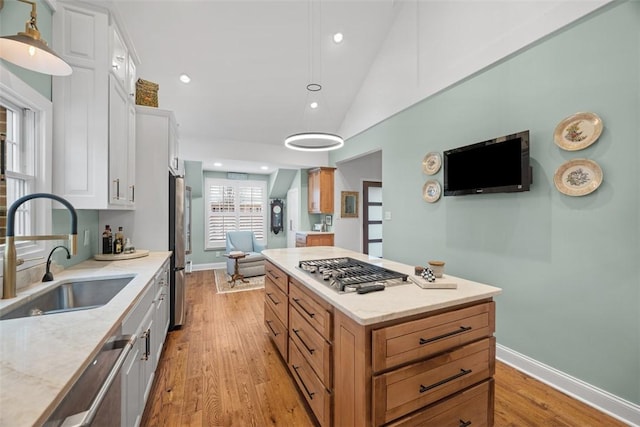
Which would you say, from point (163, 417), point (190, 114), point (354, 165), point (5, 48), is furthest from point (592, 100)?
point (190, 114)

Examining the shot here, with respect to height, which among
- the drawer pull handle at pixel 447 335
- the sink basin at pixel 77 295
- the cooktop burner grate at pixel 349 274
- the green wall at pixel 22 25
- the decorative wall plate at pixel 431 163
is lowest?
the drawer pull handle at pixel 447 335

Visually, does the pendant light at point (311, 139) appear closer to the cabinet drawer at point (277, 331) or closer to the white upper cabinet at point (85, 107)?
the white upper cabinet at point (85, 107)

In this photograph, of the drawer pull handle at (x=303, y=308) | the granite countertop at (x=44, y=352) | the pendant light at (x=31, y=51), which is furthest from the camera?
the drawer pull handle at (x=303, y=308)

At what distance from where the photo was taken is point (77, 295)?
1748 mm

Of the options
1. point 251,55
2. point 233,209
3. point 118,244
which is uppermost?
point 251,55

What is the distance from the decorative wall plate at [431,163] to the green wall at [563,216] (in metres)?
0.20

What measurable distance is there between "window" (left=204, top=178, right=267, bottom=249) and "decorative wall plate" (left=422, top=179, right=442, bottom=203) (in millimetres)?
4785

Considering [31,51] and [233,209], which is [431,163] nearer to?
[31,51]

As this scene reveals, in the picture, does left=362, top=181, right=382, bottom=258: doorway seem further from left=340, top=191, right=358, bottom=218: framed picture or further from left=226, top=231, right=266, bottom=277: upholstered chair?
left=226, top=231, right=266, bottom=277: upholstered chair

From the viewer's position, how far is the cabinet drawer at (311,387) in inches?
61.0

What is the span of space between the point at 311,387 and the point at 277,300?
89 cm

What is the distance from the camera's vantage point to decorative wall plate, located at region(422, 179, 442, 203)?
3.19 m

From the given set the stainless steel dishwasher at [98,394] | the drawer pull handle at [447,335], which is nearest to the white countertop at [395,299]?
the drawer pull handle at [447,335]

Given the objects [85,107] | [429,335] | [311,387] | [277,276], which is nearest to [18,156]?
[85,107]
